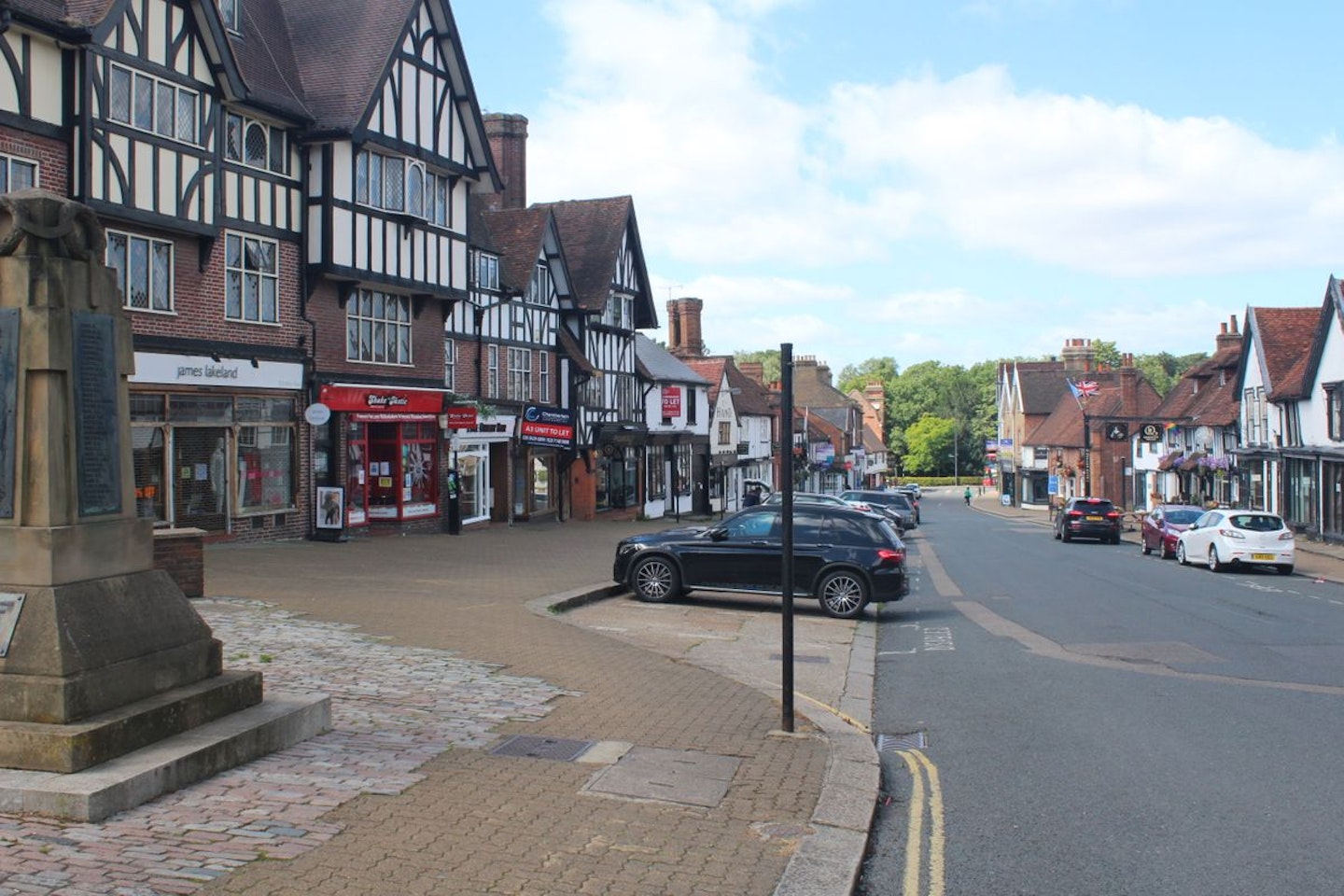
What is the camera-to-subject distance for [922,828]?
688 cm

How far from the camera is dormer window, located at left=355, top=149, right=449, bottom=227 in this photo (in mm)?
25141

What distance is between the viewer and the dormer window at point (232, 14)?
23062mm

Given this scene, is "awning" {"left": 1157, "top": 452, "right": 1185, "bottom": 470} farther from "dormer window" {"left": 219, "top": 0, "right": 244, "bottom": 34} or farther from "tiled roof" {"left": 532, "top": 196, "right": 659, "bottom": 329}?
"dormer window" {"left": 219, "top": 0, "right": 244, "bottom": 34}

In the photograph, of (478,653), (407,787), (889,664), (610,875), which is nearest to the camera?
(610,875)

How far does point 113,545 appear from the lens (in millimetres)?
6957

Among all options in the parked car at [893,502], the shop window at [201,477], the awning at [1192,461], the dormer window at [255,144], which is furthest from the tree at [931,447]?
the shop window at [201,477]

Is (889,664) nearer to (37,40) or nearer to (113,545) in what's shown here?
(113,545)

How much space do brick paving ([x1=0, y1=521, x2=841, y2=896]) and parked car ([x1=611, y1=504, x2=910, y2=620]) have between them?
174 inches

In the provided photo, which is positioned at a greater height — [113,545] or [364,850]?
[113,545]

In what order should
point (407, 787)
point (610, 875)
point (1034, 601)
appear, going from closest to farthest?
point (610, 875), point (407, 787), point (1034, 601)

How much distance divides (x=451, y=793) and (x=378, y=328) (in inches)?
833

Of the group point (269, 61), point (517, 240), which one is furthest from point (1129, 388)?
point (269, 61)

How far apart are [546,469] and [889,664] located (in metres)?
24.8

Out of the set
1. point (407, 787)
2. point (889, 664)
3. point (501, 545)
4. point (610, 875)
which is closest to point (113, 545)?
point (407, 787)
